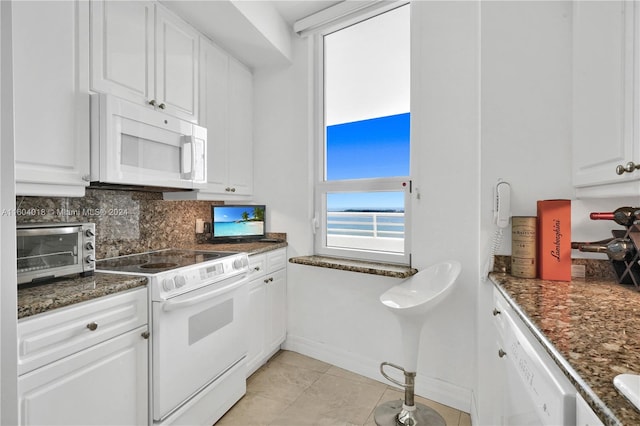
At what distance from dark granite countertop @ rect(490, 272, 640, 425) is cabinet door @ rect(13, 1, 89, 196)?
1.85m

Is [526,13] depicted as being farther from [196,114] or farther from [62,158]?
[62,158]

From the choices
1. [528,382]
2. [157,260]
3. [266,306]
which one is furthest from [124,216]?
[528,382]

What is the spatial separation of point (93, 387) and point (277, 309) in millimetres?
1512

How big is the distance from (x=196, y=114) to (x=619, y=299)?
97.6 inches

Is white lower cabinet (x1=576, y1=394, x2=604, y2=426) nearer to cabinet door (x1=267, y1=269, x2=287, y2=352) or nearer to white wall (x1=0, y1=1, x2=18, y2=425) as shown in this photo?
white wall (x1=0, y1=1, x2=18, y2=425)

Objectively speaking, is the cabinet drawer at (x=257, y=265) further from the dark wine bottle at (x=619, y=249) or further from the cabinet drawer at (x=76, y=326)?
the dark wine bottle at (x=619, y=249)

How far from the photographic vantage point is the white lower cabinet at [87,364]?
1.05 m

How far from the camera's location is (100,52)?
156cm

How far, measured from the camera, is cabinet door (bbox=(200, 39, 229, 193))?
2.33m

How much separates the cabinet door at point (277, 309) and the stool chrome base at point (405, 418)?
98 centimetres

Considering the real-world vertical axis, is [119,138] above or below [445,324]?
above

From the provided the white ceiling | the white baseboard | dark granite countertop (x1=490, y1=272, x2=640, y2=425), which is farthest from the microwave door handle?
dark granite countertop (x1=490, y1=272, x2=640, y2=425)

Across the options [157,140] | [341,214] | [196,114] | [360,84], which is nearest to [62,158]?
[157,140]

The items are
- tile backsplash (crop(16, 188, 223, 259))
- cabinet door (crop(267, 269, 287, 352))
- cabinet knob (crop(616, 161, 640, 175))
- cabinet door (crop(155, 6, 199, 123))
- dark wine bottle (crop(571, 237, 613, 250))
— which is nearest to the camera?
cabinet knob (crop(616, 161, 640, 175))
